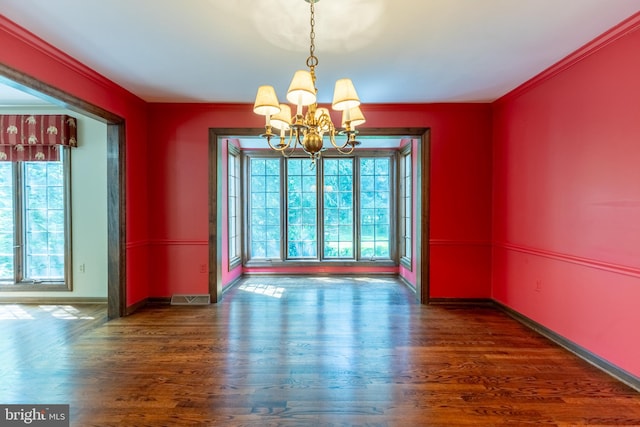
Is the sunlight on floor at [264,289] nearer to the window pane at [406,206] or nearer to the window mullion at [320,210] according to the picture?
the window mullion at [320,210]

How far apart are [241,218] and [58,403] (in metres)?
3.69

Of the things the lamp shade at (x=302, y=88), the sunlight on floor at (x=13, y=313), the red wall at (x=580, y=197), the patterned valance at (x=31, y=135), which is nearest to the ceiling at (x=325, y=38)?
the red wall at (x=580, y=197)

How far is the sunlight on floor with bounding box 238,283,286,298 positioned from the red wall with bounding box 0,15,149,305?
4.66 feet

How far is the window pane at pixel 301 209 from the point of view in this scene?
552 centimetres

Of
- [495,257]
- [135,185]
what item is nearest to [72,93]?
[135,185]

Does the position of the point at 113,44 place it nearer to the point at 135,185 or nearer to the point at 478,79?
the point at 135,185

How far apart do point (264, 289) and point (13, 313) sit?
3.07 metres

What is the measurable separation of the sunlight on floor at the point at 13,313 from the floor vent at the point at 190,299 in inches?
61.1

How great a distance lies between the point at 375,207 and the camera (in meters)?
5.55

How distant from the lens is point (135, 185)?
12.4 ft

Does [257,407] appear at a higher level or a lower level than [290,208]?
lower

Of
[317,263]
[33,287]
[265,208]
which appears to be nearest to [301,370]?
[317,263]

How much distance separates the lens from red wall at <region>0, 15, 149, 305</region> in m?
2.29

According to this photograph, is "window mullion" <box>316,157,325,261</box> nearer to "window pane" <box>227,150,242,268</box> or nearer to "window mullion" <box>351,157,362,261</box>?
"window mullion" <box>351,157,362,261</box>
